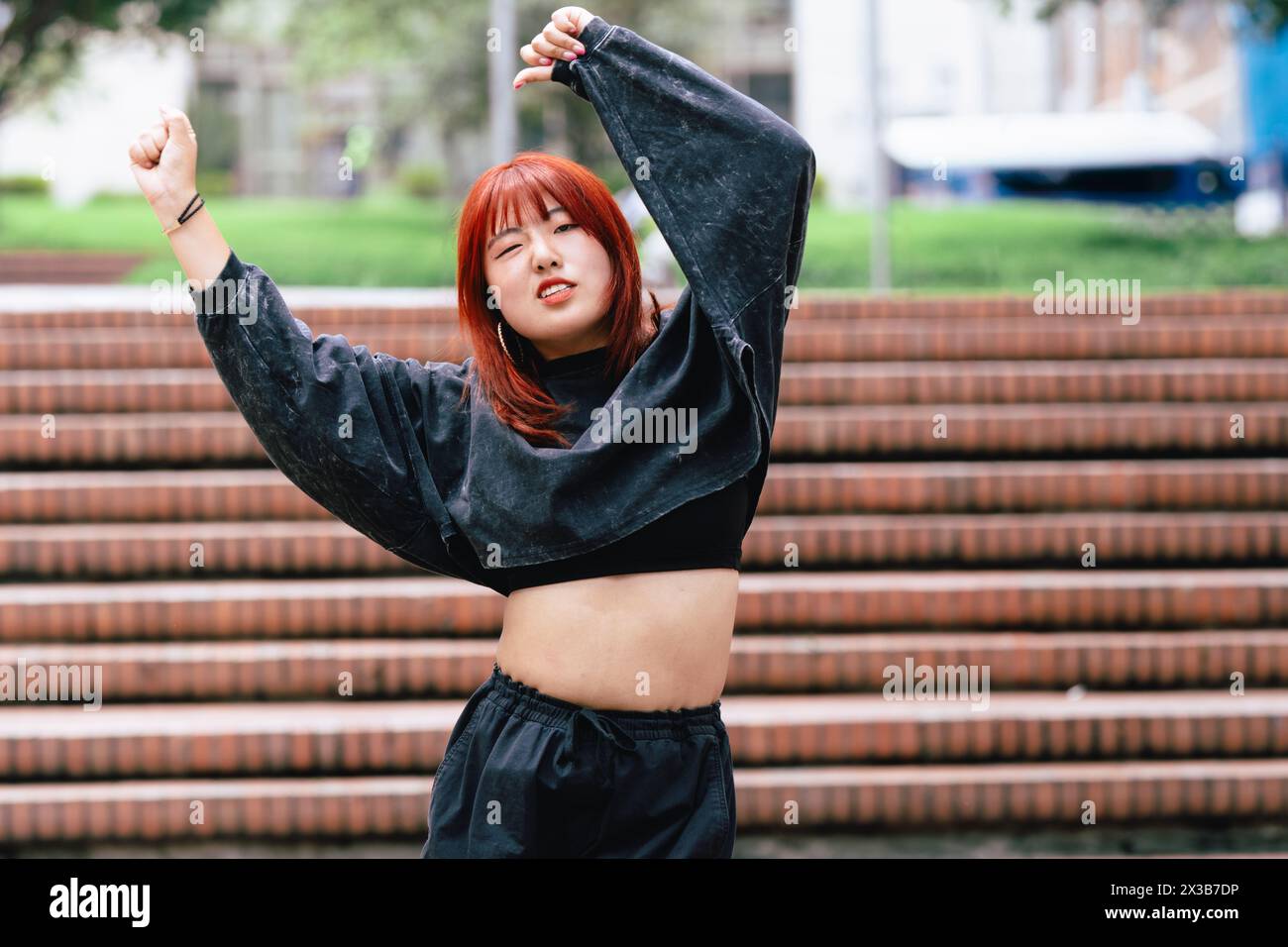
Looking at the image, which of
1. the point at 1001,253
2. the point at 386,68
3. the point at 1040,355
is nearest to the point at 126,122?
the point at 386,68

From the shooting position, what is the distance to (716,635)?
190 cm

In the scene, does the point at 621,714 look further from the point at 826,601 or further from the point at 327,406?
the point at 826,601

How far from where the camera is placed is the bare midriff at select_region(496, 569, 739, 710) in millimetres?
1853

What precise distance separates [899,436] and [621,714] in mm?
3498

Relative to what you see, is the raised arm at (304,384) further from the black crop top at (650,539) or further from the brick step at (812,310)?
the brick step at (812,310)

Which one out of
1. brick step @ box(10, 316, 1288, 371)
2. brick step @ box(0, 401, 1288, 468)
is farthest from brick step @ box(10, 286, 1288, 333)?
brick step @ box(0, 401, 1288, 468)

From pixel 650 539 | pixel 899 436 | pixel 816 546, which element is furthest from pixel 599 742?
pixel 899 436

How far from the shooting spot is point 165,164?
70.5 inches

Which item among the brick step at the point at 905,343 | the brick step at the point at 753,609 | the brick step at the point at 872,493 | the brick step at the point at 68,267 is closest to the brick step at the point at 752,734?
the brick step at the point at 753,609

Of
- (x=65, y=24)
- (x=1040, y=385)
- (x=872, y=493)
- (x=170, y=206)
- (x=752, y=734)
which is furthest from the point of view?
(x=65, y=24)

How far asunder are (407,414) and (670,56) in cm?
60

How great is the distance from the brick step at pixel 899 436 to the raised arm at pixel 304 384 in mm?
3297

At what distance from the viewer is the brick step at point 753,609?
454cm
